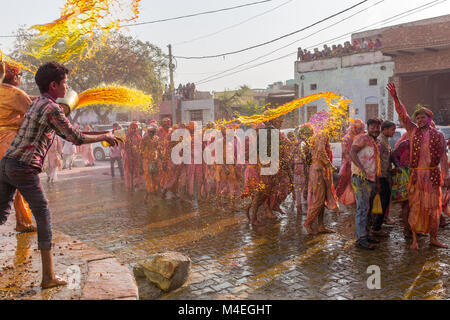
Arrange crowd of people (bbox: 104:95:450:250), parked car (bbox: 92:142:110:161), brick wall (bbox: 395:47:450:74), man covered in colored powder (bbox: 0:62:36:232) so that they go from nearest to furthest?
man covered in colored powder (bbox: 0:62:36:232)
crowd of people (bbox: 104:95:450:250)
brick wall (bbox: 395:47:450:74)
parked car (bbox: 92:142:110:161)

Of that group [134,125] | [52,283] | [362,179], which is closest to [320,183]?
[362,179]

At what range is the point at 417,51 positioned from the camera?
72.9 ft

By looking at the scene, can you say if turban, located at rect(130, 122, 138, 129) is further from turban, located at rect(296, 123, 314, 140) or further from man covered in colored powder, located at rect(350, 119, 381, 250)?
man covered in colored powder, located at rect(350, 119, 381, 250)

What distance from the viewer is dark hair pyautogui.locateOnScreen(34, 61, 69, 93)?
405 cm

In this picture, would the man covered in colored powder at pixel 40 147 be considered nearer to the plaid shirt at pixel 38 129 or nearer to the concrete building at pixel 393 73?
the plaid shirt at pixel 38 129

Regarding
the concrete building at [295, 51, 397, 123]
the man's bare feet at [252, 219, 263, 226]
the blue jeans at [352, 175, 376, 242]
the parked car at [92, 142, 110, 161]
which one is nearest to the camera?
the blue jeans at [352, 175, 376, 242]

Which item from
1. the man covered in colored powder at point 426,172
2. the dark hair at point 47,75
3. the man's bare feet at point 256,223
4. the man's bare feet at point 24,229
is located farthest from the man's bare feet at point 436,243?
the man's bare feet at point 24,229

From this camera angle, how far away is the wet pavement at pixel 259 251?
438cm

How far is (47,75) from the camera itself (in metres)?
4.05

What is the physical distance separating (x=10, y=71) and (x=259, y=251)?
4.05 metres

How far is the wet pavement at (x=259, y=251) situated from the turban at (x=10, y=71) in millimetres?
2583

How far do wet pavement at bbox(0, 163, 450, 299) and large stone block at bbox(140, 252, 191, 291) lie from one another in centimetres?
11

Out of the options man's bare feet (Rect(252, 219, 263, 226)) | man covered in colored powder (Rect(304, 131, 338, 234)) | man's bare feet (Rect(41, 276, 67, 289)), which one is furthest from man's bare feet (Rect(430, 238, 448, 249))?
man's bare feet (Rect(41, 276, 67, 289))
